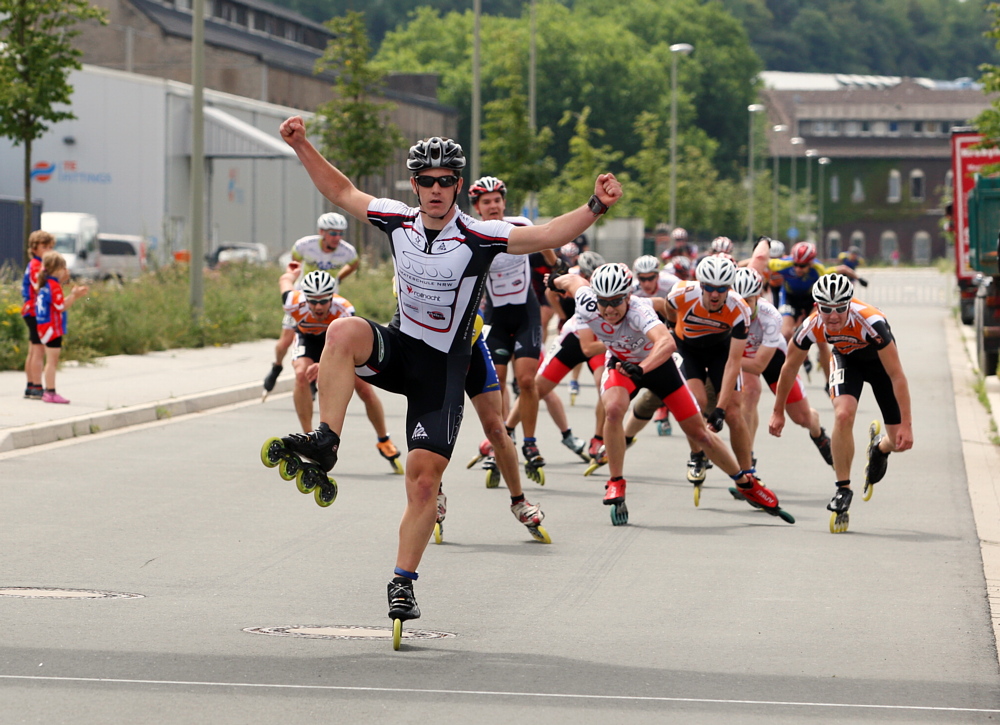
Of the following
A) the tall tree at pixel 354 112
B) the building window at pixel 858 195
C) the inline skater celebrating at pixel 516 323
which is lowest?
the inline skater celebrating at pixel 516 323

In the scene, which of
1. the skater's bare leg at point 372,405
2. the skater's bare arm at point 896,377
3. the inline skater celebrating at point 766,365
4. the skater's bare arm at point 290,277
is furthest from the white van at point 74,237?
the skater's bare arm at point 896,377

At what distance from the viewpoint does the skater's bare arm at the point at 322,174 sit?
278 inches

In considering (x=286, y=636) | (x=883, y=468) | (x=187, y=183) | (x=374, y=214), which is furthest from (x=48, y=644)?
(x=187, y=183)

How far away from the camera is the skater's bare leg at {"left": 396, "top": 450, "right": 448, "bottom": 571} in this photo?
6637mm

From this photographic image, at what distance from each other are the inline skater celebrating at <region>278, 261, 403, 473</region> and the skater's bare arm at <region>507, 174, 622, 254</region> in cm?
477

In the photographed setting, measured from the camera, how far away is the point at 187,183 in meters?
48.9

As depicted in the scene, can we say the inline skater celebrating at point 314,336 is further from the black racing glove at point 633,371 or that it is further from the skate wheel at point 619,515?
the black racing glove at point 633,371

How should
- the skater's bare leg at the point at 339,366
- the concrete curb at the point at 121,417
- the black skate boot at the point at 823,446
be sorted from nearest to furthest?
the skater's bare leg at the point at 339,366
the black skate boot at the point at 823,446
the concrete curb at the point at 121,417

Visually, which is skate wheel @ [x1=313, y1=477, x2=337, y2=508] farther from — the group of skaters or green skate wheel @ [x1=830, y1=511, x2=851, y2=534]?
green skate wheel @ [x1=830, y1=511, x2=851, y2=534]

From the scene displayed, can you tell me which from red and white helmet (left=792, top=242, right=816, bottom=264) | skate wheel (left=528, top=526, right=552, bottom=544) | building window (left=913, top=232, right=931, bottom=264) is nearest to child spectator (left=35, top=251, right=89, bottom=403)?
red and white helmet (left=792, top=242, right=816, bottom=264)

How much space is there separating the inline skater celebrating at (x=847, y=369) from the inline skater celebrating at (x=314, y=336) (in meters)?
3.23

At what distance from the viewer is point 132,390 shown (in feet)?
56.5

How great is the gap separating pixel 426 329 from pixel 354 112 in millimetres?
31805

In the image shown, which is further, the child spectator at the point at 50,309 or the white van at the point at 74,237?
the white van at the point at 74,237
